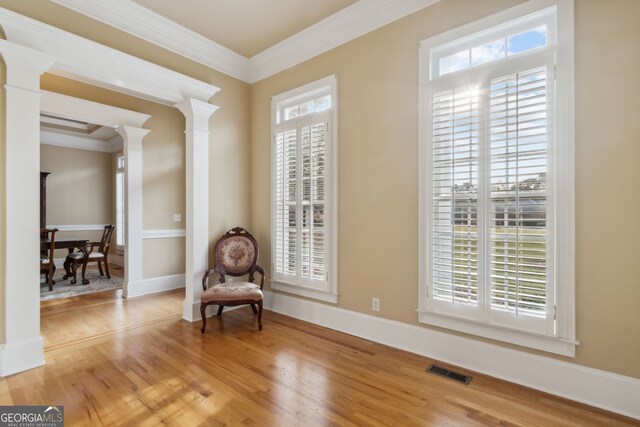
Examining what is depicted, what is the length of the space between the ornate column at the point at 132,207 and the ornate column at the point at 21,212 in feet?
7.66

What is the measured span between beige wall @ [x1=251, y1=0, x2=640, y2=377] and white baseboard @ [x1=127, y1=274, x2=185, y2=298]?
2.21 m

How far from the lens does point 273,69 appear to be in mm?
4012

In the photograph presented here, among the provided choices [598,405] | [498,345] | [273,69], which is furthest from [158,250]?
[598,405]

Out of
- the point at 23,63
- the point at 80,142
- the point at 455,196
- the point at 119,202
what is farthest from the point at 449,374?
the point at 80,142

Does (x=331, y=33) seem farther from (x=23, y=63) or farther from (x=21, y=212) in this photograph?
(x=21, y=212)

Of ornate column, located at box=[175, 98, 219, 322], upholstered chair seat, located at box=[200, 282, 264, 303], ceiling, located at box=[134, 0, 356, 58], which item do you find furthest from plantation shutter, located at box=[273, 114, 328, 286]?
ceiling, located at box=[134, 0, 356, 58]

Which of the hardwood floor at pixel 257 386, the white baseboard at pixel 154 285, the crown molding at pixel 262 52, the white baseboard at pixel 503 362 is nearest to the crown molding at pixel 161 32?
the crown molding at pixel 262 52

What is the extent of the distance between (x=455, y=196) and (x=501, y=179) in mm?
356

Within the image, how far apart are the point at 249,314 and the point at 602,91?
153 inches

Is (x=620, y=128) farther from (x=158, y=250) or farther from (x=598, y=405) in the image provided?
(x=158, y=250)

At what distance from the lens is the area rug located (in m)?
4.90

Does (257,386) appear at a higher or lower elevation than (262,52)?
lower

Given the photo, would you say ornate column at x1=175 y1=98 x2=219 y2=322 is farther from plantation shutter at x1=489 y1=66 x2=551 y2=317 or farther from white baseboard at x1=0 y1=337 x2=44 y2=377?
plantation shutter at x1=489 y1=66 x2=551 y2=317

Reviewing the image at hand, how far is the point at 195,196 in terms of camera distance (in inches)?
146
